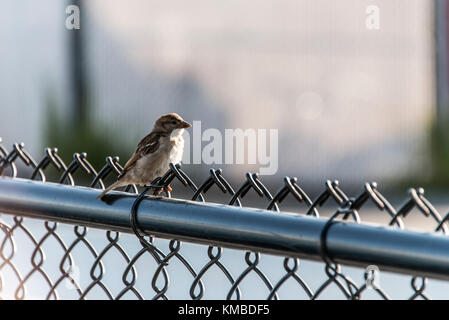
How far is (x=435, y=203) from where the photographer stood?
12148 mm

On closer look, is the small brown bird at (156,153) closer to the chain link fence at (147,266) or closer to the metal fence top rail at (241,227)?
the chain link fence at (147,266)

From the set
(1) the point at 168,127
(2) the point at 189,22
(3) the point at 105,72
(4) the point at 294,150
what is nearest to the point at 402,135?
(4) the point at 294,150

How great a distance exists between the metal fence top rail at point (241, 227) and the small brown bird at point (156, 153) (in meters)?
0.60

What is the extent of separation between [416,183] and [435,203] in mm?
1185

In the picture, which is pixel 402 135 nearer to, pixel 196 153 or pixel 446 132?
pixel 446 132

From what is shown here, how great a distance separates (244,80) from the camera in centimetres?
1347

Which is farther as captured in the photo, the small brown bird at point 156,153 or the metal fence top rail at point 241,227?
the small brown bird at point 156,153

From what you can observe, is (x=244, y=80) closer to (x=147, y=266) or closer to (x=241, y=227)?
(x=147, y=266)

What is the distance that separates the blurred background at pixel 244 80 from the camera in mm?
13258

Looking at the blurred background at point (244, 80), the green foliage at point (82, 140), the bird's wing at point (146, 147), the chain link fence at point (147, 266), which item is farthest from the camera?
the blurred background at point (244, 80)

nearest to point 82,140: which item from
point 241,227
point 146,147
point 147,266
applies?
point 147,266

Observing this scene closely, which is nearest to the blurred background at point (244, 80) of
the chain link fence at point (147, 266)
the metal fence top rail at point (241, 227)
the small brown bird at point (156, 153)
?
the chain link fence at point (147, 266)

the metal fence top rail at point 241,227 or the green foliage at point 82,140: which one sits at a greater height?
the metal fence top rail at point 241,227

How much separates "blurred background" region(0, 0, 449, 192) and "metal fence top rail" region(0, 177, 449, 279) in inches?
397
